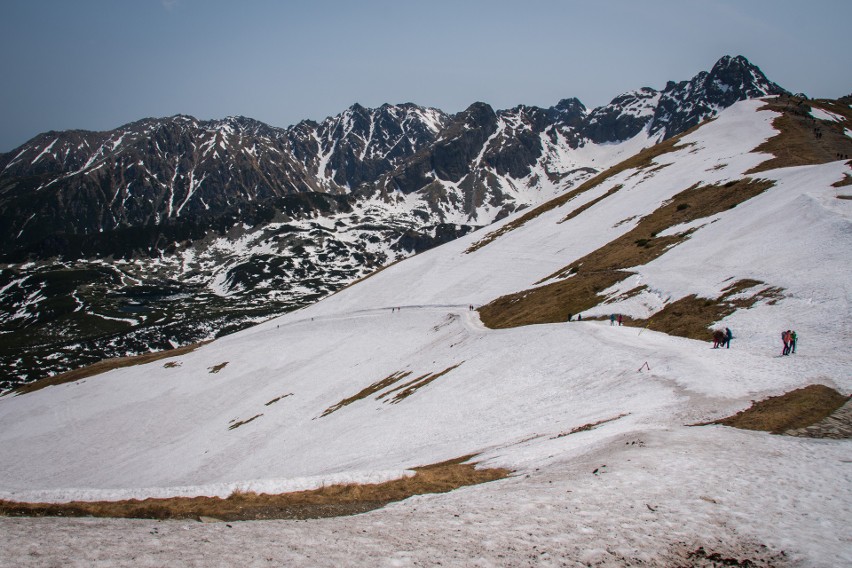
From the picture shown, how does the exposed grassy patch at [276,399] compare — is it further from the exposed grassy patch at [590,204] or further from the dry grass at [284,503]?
the exposed grassy patch at [590,204]

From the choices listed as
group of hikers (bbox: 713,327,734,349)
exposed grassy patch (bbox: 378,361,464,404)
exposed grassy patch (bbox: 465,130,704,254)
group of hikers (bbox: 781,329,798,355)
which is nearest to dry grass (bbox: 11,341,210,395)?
exposed grassy patch (bbox: 465,130,704,254)

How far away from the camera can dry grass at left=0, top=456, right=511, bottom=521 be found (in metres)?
19.8

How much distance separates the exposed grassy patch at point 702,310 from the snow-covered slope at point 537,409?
1406 millimetres

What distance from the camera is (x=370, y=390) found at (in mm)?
61188

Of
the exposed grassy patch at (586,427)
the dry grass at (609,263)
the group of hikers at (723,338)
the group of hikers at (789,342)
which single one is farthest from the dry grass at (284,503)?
the dry grass at (609,263)

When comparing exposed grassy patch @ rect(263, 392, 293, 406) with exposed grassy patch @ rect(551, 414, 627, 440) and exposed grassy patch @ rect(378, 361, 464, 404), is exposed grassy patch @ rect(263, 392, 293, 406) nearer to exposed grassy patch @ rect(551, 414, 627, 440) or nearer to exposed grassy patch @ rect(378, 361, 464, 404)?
exposed grassy patch @ rect(378, 361, 464, 404)

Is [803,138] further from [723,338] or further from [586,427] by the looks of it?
[586,427]

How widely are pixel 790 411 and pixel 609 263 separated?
185ft

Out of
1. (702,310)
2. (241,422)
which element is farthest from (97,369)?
(702,310)

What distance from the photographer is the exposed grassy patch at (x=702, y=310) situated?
44031mm

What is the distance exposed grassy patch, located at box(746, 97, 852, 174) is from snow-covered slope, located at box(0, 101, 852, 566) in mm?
5179

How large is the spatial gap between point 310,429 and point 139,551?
143 feet

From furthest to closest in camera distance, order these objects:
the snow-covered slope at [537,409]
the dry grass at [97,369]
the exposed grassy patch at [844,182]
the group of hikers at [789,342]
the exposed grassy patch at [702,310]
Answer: the dry grass at [97,369] → the exposed grassy patch at [844,182] → the exposed grassy patch at [702,310] → the group of hikers at [789,342] → the snow-covered slope at [537,409]

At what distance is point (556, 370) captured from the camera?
40.6m
